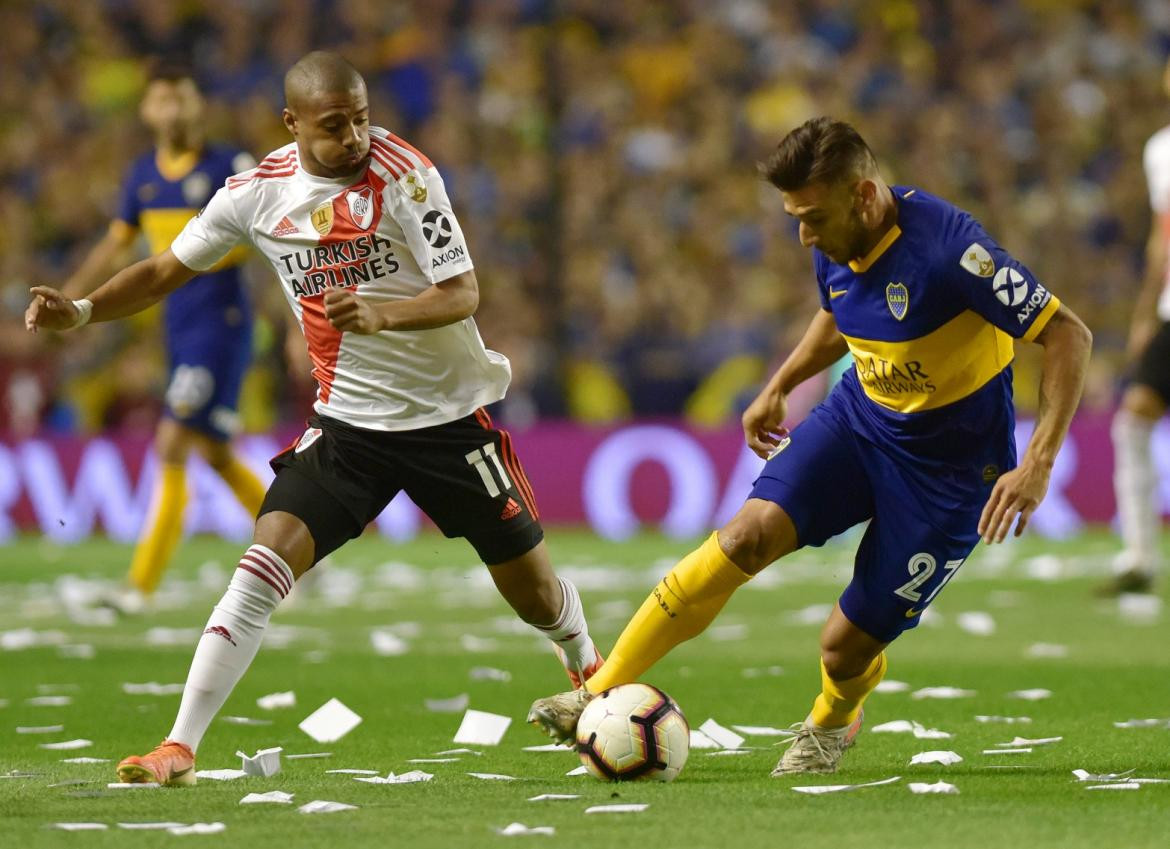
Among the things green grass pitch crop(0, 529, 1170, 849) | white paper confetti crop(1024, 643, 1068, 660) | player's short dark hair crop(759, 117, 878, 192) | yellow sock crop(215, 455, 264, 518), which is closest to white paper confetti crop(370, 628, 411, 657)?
green grass pitch crop(0, 529, 1170, 849)

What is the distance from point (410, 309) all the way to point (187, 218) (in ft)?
17.0

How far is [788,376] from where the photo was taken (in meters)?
6.04

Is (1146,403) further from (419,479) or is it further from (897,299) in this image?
(419,479)

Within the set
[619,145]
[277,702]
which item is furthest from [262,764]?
[619,145]

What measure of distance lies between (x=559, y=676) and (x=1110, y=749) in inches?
112

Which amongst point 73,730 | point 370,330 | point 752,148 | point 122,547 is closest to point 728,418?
point 752,148

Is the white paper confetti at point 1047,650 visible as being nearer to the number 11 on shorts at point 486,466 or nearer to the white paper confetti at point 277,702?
the white paper confetti at point 277,702

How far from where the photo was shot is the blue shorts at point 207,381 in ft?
34.1

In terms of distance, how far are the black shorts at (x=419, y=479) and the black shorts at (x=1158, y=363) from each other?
19.6 ft

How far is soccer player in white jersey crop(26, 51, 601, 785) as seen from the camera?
5.51 meters

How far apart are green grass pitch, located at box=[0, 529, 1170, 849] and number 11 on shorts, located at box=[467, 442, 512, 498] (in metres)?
0.83

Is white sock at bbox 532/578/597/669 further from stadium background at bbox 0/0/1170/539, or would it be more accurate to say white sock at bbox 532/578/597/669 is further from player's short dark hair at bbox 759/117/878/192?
stadium background at bbox 0/0/1170/539

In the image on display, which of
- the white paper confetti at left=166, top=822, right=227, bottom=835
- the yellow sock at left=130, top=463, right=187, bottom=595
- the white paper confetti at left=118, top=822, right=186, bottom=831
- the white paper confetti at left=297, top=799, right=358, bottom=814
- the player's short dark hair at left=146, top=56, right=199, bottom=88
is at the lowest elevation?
the white paper confetti at left=166, top=822, right=227, bottom=835

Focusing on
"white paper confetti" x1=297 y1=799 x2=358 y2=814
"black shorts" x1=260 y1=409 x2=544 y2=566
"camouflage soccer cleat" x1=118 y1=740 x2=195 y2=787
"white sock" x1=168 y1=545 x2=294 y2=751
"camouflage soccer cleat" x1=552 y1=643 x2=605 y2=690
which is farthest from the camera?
"camouflage soccer cleat" x1=552 y1=643 x2=605 y2=690
